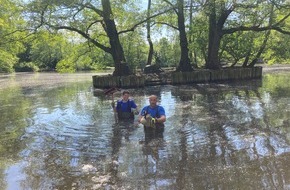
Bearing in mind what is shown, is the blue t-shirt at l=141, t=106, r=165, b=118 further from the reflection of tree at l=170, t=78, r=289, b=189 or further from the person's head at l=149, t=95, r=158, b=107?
the reflection of tree at l=170, t=78, r=289, b=189

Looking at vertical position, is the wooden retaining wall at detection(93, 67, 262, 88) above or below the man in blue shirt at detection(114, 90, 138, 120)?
below

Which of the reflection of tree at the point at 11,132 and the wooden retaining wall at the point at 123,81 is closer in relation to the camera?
the reflection of tree at the point at 11,132

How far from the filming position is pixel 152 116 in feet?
32.0

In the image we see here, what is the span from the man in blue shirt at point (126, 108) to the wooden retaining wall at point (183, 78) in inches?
510

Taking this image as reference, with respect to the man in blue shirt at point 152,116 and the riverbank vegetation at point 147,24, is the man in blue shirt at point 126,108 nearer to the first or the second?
the man in blue shirt at point 152,116

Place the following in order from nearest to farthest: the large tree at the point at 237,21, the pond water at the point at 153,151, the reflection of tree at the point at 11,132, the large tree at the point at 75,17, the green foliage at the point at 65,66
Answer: the pond water at the point at 153,151 → the reflection of tree at the point at 11,132 → the large tree at the point at 75,17 → the large tree at the point at 237,21 → the green foliage at the point at 65,66

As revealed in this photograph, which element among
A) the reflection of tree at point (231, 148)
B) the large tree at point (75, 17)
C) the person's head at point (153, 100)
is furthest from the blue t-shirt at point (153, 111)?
the large tree at point (75, 17)

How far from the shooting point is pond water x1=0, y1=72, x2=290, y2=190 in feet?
19.1

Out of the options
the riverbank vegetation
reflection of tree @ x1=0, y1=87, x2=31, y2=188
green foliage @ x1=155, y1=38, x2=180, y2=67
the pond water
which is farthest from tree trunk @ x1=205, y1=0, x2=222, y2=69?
green foliage @ x1=155, y1=38, x2=180, y2=67

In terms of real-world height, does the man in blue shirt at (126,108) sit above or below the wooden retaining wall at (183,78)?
above

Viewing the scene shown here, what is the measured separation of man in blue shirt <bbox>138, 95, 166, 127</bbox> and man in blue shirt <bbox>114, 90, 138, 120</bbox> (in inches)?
49.9

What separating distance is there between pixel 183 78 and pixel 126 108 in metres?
14.7

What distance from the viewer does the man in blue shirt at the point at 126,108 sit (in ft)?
35.9

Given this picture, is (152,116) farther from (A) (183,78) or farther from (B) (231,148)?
(A) (183,78)
